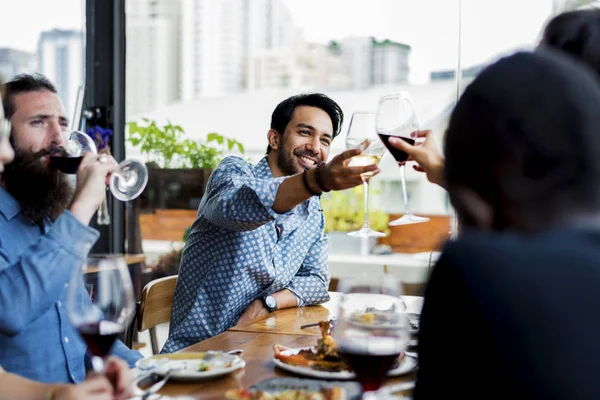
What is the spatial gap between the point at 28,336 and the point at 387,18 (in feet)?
9.74

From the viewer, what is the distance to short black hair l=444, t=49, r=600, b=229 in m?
0.62

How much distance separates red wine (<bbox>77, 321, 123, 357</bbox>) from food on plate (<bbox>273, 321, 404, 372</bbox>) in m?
0.48

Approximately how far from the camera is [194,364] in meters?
1.39

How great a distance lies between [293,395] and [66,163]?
1000mm

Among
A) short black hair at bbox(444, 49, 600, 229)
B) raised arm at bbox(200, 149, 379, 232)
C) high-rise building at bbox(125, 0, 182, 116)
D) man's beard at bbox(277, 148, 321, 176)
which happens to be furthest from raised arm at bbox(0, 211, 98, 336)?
high-rise building at bbox(125, 0, 182, 116)

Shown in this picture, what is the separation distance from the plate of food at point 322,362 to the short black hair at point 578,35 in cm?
67

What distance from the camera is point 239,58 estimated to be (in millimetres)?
4344

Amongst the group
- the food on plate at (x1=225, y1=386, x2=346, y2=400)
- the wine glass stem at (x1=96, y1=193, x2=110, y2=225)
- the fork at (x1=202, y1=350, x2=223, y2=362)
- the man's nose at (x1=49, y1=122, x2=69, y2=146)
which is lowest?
the wine glass stem at (x1=96, y1=193, x2=110, y2=225)

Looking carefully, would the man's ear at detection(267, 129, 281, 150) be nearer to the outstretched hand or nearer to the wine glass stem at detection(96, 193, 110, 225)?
the outstretched hand

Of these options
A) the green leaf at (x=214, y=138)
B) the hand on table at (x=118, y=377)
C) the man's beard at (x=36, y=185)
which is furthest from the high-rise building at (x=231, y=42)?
the hand on table at (x=118, y=377)

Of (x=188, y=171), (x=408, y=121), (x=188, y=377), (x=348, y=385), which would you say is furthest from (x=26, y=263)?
Answer: (x=188, y=171)

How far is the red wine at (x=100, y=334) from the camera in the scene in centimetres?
105

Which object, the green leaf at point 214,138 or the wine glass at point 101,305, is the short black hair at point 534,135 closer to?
the wine glass at point 101,305

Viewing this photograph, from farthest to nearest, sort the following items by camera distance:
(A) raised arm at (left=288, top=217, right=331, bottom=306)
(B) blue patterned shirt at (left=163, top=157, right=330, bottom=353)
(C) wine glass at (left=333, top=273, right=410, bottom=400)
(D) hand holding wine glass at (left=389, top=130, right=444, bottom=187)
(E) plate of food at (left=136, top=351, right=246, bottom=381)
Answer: (A) raised arm at (left=288, top=217, right=331, bottom=306) → (B) blue patterned shirt at (left=163, top=157, right=330, bottom=353) → (D) hand holding wine glass at (left=389, top=130, right=444, bottom=187) → (E) plate of food at (left=136, top=351, right=246, bottom=381) → (C) wine glass at (left=333, top=273, right=410, bottom=400)
